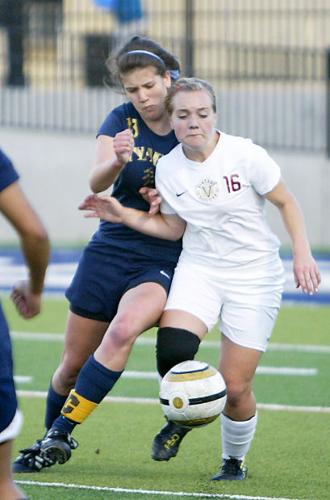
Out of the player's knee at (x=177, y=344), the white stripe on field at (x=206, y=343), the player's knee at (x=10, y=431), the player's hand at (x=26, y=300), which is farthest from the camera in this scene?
the white stripe on field at (x=206, y=343)

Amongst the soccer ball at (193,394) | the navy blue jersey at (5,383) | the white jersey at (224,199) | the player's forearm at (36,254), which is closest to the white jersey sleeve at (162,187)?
the white jersey at (224,199)

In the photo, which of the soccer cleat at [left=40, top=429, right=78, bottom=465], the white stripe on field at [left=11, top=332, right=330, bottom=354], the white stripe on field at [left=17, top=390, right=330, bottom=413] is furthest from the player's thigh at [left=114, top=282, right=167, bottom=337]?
the white stripe on field at [left=11, top=332, right=330, bottom=354]

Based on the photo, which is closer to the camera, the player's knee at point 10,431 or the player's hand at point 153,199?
the player's knee at point 10,431

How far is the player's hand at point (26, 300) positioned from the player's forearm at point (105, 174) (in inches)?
57.5

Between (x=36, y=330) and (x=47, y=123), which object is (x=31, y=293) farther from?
(x=47, y=123)

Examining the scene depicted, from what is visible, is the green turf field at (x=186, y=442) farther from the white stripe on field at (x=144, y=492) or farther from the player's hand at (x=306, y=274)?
the player's hand at (x=306, y=274)

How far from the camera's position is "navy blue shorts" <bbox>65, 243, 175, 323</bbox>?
6340 millimetres

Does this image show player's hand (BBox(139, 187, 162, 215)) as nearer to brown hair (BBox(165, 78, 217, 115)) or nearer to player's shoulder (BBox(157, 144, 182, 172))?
player's shoulder (BBox(157, 144, 182, 172))

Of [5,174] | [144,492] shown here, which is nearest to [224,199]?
[144,492]

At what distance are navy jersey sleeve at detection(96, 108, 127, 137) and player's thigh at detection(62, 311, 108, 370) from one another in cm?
95

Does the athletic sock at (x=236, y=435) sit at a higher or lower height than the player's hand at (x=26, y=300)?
lower

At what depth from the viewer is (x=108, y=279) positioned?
251 inches

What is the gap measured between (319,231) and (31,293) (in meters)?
13.9

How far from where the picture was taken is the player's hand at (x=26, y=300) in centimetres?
450
